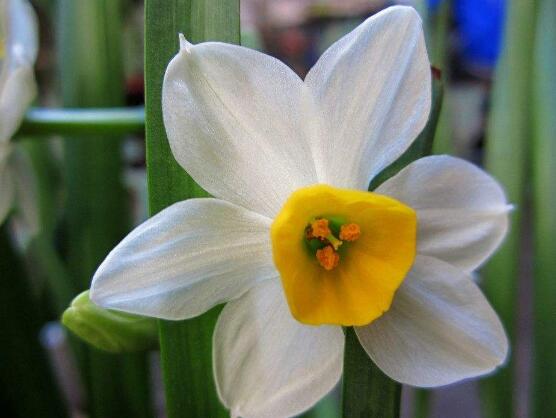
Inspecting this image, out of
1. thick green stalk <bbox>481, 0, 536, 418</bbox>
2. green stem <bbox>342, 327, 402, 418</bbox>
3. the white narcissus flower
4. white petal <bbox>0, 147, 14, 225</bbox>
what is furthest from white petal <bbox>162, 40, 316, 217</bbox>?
thick green stalk <bbox>481, 0, 536, 418</bbox>

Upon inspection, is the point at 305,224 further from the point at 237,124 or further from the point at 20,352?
the point at 20,352

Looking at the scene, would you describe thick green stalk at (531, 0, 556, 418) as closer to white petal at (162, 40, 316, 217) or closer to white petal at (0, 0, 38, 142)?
white petal at (162, 40, 316, 217)

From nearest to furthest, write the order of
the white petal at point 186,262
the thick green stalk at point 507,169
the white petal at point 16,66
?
the white petal at point 186,262 < the white petal at point 16,66 < the thick green stalk at point 507,169

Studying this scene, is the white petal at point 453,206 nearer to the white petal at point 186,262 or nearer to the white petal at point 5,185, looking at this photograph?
the white petal at point 186,262

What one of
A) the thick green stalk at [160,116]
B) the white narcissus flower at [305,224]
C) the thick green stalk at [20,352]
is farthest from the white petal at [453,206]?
the thick green stalk at [20,352]

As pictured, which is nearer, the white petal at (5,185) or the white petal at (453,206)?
the white petal at (453,206)

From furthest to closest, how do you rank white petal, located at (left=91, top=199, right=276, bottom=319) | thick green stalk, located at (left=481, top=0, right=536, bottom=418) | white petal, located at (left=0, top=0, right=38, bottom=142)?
thick green stalk, located at (left=481, top=0, right=536, bottom=418) < white petal, located at (left=0, top=0, right=38, bottom=142) < white petal, located at (left=91, top=199, right=276, bottom=319)
